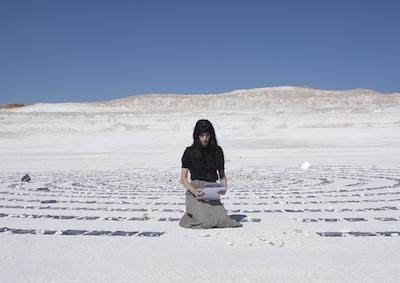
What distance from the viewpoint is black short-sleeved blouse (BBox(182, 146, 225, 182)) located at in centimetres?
557

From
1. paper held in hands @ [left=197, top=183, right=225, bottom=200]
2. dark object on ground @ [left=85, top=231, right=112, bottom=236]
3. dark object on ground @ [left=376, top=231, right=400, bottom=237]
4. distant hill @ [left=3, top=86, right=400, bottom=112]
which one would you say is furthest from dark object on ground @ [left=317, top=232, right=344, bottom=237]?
distant hill @ [left=3, top=86, right=400, bottom=112]

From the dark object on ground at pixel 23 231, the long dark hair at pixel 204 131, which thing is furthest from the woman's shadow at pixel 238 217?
the dark object on ground at pixel 23 231

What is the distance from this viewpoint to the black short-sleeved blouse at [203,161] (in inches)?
219

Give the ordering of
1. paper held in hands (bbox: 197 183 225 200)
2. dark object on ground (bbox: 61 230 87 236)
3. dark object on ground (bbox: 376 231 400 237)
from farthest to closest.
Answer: paper held in hands (bbox: 197 183 225 200) < dark object on ground (bbox: 61 230 87 236) < dark object on ground (bbox: 376 231 400 237)

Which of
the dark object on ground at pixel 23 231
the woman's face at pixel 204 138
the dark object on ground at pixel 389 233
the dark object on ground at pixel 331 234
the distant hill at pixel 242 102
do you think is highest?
the distant hill at pixel 242 102

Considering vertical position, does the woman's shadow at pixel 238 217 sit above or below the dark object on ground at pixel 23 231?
below

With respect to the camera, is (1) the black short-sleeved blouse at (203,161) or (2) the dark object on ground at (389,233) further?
(1) the black short-sleeved blouse at (203,161)

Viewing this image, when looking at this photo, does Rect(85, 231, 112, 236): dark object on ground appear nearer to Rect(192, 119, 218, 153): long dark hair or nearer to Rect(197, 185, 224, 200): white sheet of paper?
Rect(197, 185, 224, 200): white sheet of paper

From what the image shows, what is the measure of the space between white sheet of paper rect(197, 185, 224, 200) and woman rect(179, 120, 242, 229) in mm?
33

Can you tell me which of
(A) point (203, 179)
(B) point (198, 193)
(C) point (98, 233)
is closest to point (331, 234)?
(B) point (198, 193)

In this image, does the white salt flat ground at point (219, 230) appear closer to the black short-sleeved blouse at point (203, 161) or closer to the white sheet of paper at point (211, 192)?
the white sheet of paper at point (211, 192)

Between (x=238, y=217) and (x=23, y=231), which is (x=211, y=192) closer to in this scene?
(x=238, y=217)

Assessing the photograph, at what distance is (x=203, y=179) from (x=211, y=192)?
0.27 meters

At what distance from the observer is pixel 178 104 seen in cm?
4538
